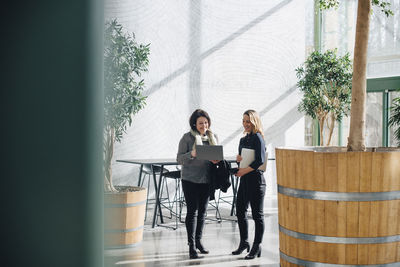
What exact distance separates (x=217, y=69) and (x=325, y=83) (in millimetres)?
2230

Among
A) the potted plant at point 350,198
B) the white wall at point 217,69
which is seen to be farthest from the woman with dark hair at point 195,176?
the white wall at point 217,69

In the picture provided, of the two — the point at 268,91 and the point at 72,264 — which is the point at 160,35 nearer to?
the point at 268,91

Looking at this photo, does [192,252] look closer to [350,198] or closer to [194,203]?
[194,203]

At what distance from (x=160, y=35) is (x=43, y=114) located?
7.20m

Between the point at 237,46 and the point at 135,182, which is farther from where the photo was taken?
the point at 237,46

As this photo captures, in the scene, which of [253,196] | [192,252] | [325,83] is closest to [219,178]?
[253,196]

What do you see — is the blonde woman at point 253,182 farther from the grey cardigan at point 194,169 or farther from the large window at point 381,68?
the large window at point 381,68

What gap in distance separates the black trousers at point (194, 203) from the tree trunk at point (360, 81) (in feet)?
5.29

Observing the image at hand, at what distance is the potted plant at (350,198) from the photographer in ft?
9.33

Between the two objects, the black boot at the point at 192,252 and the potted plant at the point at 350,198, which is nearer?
the potted plant at the point at 350,198

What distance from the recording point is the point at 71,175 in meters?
0.62

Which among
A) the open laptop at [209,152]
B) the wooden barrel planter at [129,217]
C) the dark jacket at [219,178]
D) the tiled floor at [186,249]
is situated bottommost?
the tiled floor at [186,249]

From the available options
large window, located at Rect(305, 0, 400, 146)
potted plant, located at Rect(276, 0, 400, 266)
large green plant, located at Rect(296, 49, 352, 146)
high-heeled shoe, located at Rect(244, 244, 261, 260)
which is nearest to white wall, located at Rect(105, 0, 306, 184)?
large green plant, located at Rect(296, 49, 352, 146)

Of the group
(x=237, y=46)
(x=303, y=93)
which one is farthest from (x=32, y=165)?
(x=303, y=93)
